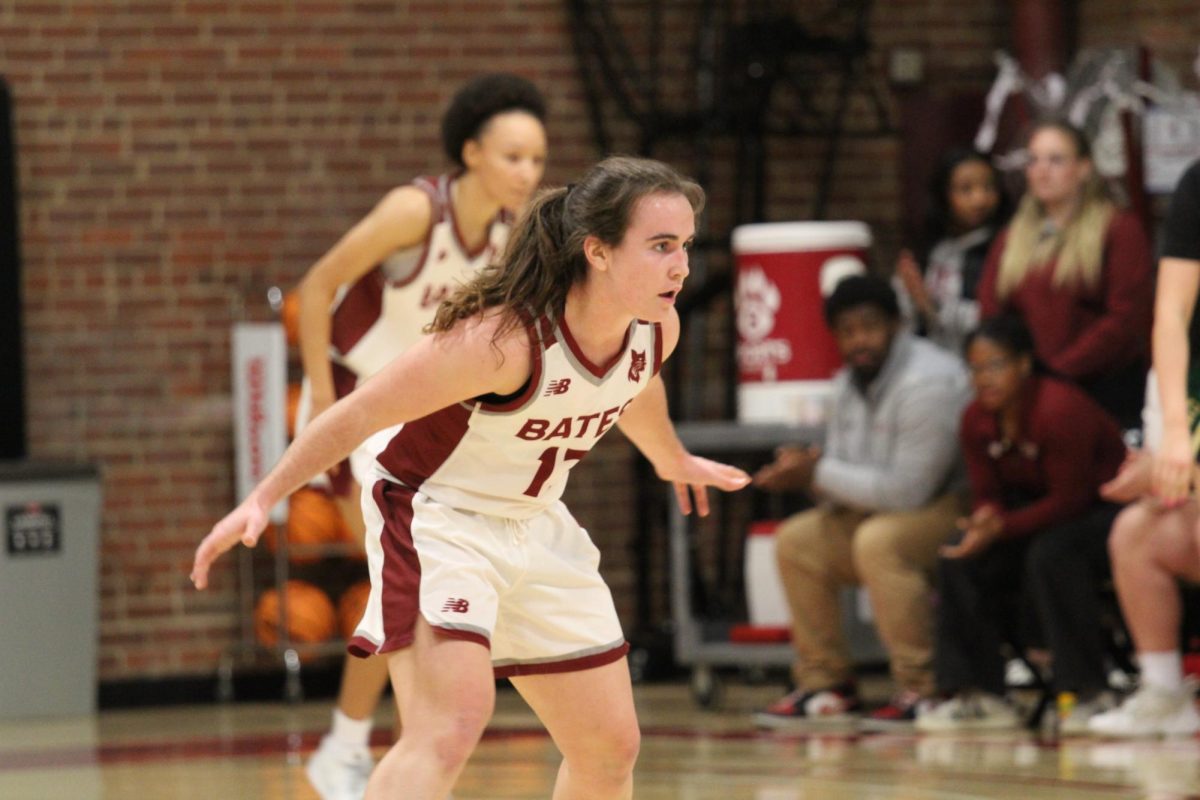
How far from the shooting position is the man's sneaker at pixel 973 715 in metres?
6.05

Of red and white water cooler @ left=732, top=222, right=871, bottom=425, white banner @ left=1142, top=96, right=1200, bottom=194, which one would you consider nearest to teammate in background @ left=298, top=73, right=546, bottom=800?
red and white water cooler @ left=732, top=222, right=871, bottom=425

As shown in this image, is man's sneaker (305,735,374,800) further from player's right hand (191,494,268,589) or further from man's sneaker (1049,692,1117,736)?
man's sneaker (1049,692,1117,736)

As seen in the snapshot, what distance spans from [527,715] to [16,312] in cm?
253

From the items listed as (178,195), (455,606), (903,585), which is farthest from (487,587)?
(178,195)

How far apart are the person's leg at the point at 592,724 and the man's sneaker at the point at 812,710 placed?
3261 millimetres

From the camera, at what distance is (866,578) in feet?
20.6

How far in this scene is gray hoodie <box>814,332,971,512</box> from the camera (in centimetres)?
634

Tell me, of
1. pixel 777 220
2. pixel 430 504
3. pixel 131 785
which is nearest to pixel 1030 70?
pixel 777 220

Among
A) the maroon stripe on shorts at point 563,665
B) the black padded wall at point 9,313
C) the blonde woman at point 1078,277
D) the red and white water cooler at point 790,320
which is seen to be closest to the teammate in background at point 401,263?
the maroon stripe on shorts at point 563,665

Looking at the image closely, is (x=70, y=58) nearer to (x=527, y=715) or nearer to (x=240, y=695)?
(x=240, y=695)

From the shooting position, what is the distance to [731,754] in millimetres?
5715

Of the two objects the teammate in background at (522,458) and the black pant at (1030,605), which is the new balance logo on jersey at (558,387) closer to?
the teammate in background at (522,458)

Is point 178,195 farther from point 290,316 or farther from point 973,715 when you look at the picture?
point 973,715

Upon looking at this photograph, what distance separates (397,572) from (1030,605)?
330 cm
